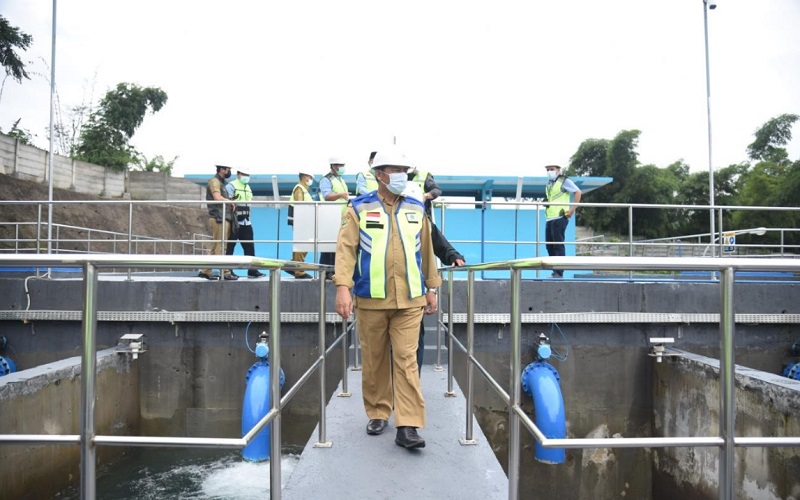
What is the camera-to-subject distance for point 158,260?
1.87m

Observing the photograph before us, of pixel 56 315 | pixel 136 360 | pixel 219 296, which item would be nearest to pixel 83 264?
pixel 219 296

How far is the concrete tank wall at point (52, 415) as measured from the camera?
15.7 feet

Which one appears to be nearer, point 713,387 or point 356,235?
point 356,235

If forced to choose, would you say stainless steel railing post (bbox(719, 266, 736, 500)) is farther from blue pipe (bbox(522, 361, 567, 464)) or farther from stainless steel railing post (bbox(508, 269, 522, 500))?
blue pipe (bbox(522, 361, 567, 464))

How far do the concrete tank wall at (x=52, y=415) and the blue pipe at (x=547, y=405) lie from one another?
4210 millimetres

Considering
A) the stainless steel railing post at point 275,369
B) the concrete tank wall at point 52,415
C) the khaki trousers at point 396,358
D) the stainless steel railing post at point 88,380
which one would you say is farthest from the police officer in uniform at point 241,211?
the stainless steel railing post at point 88,380

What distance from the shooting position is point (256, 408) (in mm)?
5199

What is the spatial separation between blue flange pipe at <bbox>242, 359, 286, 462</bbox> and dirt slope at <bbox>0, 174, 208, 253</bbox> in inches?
462

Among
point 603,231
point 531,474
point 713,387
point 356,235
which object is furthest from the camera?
point 603,231

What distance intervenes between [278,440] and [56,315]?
604cm

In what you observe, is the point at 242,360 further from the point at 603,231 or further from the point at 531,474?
the point at 603,231

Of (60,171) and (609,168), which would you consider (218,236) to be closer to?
(60,171)

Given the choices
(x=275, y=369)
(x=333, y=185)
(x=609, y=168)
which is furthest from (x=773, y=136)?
(x=275, y=369)

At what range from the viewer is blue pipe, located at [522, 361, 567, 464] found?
5.38 m
